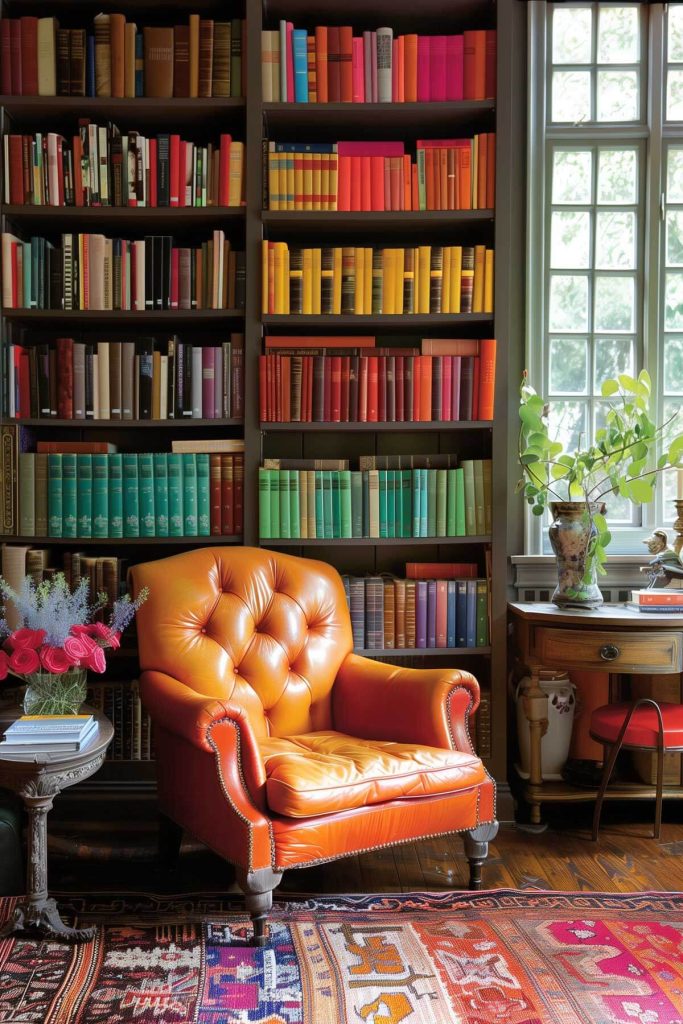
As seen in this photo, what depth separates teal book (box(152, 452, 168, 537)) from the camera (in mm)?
3016

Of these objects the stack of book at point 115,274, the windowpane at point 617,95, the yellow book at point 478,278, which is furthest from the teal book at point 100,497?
the windowpane at point 617,95

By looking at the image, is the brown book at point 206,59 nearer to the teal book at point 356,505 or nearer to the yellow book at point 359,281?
the yellow book at point 359,281

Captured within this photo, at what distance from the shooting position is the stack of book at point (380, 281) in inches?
119

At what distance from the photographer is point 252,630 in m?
2.71

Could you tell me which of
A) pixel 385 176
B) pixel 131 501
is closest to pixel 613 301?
pixel 385 176

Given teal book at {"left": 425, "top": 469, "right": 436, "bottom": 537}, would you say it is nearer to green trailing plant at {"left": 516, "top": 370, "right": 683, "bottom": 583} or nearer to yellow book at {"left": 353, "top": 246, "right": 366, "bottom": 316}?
green trailing plant at {"left": 516, "top": 370, "right": 683, "bottom": 583}

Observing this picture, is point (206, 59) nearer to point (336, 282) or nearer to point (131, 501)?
point (336, 282)

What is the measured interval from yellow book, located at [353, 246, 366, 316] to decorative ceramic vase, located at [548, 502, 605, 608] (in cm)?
95

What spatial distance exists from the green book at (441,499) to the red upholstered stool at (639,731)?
0.82 metres

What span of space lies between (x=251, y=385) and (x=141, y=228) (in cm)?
74

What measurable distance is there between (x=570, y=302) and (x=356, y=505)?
3.92 feet

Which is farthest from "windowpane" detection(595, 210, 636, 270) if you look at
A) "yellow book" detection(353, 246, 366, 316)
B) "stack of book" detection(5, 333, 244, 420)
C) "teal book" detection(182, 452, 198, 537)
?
"teal book" detection(182, 452, 198, 537)

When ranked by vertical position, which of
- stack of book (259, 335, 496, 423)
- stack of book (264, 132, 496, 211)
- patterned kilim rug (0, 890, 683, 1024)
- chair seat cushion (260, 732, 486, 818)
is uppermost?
stack of book (264, 132, 496, 211)

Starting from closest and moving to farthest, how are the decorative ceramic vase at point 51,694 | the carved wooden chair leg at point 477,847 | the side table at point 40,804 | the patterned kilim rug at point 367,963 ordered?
1. the patterned kilim rug at point 367,963
2. the side table at point 40,804
3. the decorative ceramic vase at point 51,694
4. the carved wooden chair leg at point 477,847
